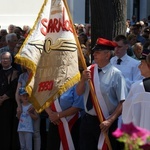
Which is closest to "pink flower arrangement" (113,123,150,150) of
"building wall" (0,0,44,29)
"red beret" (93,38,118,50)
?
"red beret" (93,38,118,50)

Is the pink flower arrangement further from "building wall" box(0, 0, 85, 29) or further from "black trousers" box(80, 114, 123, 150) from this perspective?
"building wall" box(0, 0, 85, 29)

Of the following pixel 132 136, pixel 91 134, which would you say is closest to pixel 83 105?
pixel 91 134

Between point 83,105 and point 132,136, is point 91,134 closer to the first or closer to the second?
point 83,105

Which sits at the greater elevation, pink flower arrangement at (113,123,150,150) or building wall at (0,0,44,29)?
pink flower arrangement at (113,123,150,150)

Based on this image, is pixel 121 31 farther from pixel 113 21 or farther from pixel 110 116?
pixel 110 116

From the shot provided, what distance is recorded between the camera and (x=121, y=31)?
9508mm

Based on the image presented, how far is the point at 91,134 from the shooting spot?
245 inches

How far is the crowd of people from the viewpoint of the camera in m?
5.97

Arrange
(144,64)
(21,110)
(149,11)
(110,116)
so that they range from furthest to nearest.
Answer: (149,11), (21,110), (110,116), (144,64)

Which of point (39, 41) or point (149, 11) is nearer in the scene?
point (39, 41)

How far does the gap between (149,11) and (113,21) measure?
28.0m

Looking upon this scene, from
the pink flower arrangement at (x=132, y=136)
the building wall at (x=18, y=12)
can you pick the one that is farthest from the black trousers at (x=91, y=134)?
the building wall at (x=18, y=12)

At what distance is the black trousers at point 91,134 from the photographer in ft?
20.2

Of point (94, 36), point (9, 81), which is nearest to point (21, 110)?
point (9, 81)
